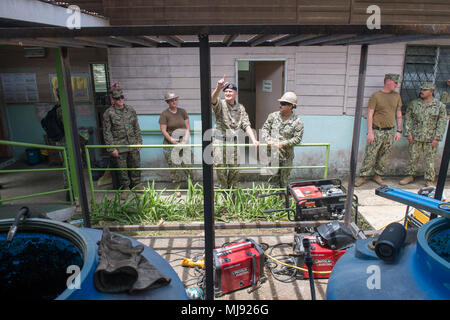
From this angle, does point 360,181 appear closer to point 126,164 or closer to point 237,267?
point 237,267

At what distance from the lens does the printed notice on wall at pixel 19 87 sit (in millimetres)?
7039

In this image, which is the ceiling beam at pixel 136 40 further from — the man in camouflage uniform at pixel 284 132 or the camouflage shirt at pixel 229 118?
the man in camouflage uniform at pixel 284 132

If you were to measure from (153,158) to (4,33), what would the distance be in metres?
4.45

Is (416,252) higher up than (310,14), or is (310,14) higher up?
(310,14)

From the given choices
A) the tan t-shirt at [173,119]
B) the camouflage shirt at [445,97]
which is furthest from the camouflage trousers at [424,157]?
the tan t-shirt at [173,119]

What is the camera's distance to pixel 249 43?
12.3 ft

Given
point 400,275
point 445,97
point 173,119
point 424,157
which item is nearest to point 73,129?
point 173,119

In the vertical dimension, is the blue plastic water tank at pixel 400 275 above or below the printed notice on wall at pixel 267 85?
below

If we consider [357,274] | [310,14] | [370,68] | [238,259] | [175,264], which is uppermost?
[310,14]

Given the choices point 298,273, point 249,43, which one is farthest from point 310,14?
point 298,273

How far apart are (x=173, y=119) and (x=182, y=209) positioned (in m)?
1.56

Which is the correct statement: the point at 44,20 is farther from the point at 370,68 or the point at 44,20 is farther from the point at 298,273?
the point at 370,68

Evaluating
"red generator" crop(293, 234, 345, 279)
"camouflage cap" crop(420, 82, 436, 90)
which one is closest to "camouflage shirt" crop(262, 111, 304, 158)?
"red generator" crop(293, 234, 345, 279)

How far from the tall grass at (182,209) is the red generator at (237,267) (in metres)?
1.36
